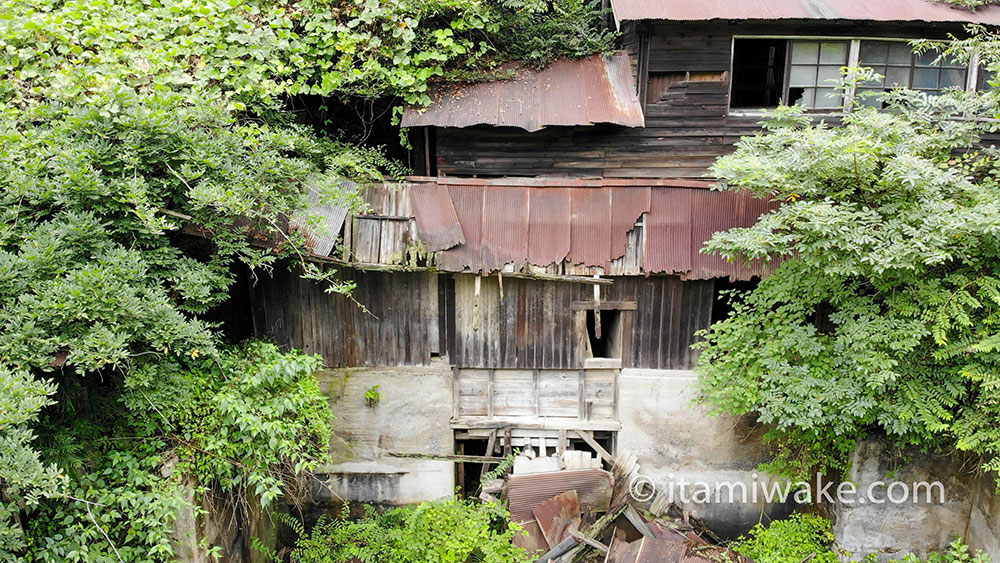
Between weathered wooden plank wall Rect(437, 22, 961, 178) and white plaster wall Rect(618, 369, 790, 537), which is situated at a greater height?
weathered wooden plank wall Rect(437, 22, 961, 178)

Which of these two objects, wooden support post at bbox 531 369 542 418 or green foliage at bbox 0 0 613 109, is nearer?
green foliage at bbox 0 0 613 109

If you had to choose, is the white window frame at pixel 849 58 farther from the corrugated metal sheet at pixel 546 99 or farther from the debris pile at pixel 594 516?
the debris pile at pixel 594 516

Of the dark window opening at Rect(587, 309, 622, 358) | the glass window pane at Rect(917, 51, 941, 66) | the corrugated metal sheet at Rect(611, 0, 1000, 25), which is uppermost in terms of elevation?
the corrugated metal sheet at Rect(611, 0, 1000, 25)

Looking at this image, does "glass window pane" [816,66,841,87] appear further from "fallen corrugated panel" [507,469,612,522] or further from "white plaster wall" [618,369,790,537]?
"fallen corrugated panel" [507,469,612,522]

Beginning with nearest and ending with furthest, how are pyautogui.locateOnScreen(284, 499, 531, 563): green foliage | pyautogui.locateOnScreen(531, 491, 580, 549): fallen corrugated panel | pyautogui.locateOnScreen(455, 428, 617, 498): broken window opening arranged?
pyautogui.locateOnScreen(284, 499, 531, 563): green foliage → pyautogui.locateOnScreen(531, 491, 580, 549): fallen corrugated panel → pyautogui.locateOnScreen(455, 428, 617, 498): broken window opening

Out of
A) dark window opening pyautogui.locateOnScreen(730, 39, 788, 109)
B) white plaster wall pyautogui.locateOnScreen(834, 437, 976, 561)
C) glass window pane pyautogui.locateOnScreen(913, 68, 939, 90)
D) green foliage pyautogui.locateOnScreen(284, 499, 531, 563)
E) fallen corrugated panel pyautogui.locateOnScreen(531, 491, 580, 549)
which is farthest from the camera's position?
dark window opening pyautogui.locateOnScreen(730, 39, 788, 109)

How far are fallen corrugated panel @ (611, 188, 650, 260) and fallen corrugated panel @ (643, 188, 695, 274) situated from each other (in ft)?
0.43

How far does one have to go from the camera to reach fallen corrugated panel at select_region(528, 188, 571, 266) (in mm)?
8523

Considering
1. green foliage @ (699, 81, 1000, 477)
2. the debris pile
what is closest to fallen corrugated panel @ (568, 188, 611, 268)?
green foliage @ (699, 81, 1000, 477)

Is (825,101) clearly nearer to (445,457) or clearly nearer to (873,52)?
(873,52)

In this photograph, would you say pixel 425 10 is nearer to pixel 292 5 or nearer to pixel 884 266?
pixel 292 5

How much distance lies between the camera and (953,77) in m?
9.43

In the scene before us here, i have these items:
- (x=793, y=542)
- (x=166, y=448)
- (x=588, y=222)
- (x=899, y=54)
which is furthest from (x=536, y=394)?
(x=899, y=54)

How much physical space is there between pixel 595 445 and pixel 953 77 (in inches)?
321
